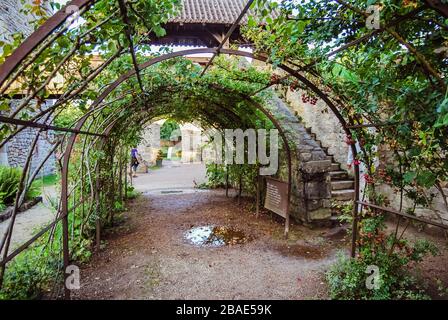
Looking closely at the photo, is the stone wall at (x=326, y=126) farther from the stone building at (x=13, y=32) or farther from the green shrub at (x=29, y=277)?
the stone building at (x=13, y=32)

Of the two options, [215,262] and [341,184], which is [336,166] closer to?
[341,184]

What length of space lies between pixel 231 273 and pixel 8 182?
6.41m

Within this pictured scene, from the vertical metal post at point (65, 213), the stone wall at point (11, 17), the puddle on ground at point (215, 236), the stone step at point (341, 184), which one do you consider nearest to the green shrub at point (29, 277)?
the vertical metal post at point (65, 213)

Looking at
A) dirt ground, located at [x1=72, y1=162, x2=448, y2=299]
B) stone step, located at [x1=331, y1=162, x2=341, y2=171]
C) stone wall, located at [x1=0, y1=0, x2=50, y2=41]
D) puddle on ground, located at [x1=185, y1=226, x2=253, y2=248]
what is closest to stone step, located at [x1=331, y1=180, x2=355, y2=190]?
stone step, located at [x1=331, y1=162, x2=341, y2=171]

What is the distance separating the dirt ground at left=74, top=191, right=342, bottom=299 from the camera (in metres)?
3.31

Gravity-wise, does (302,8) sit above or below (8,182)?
above

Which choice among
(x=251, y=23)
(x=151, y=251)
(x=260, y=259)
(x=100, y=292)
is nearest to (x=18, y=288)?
(x=100, y=292)

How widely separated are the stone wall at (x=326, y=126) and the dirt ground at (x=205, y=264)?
2325 mm

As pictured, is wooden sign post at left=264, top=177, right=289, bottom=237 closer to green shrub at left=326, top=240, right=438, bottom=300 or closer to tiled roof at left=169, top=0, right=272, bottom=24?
green shrub at left=326, top=240, right=438, bottom=300

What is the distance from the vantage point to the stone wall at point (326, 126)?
666cm

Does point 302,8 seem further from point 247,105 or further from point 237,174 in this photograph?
point 237,174

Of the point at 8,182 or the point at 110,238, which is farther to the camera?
the point at 8,182

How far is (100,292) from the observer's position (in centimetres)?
328

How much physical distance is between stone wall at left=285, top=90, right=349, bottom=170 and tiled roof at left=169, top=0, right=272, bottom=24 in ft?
9.38
